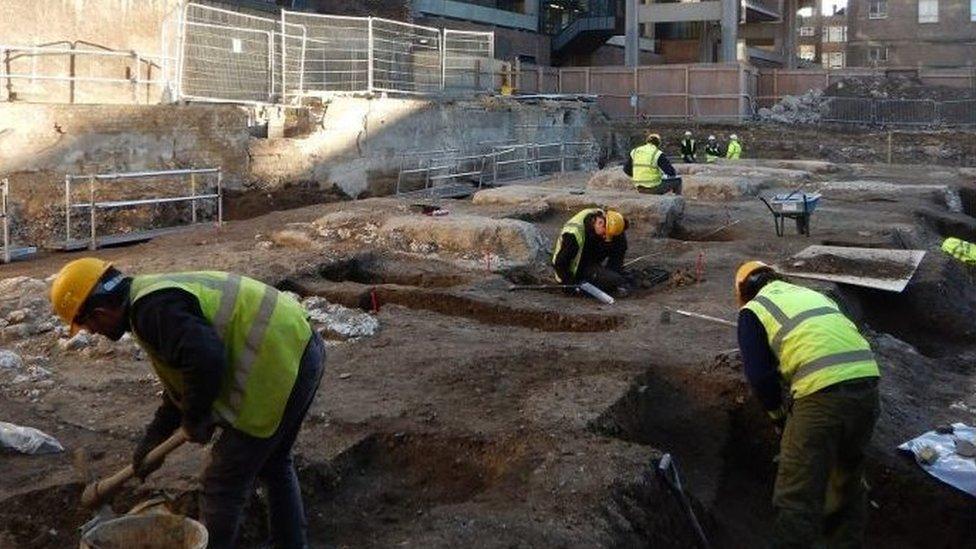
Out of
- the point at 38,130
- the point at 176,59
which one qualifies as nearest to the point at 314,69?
the point at 176,59

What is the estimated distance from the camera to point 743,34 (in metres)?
52.8

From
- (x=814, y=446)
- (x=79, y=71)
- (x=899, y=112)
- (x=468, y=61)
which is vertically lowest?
(x=814, y=446)

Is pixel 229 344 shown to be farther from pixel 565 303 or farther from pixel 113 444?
pixel 565 303

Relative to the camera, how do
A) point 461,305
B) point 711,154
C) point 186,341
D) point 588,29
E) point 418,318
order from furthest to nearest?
point 588,29
point 711,154
point 461,305
point 418,318
point 186,341

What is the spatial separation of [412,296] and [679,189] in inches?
364

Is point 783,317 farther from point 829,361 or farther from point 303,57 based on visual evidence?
point 303,57

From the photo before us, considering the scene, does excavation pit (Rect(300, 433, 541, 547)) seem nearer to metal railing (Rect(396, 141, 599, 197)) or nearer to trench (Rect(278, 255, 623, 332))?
trench (Rect(278, 255, 623, 332))

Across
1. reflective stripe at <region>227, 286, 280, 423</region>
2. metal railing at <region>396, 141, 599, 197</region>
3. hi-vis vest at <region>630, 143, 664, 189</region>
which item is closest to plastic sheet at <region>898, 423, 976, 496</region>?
reflective stripe at <region>227, 286, 280, 423</region>

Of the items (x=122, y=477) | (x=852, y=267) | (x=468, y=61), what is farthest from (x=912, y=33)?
(x=122, y=477)

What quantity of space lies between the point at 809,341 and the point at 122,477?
131 inches

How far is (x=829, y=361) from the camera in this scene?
522 cm

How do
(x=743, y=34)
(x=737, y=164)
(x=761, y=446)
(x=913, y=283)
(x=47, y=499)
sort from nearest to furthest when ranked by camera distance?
(x=47, y=499) < (x=761, y=446) < (x=913, y=283) < (x=737, y=164) < (x=743, y=34)

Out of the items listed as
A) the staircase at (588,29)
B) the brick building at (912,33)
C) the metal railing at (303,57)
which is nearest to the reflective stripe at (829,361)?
the metal railing at (303,57)

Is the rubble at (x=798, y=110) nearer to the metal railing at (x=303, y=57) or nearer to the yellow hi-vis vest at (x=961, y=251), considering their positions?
the metal railing at (x=303, y=57)
